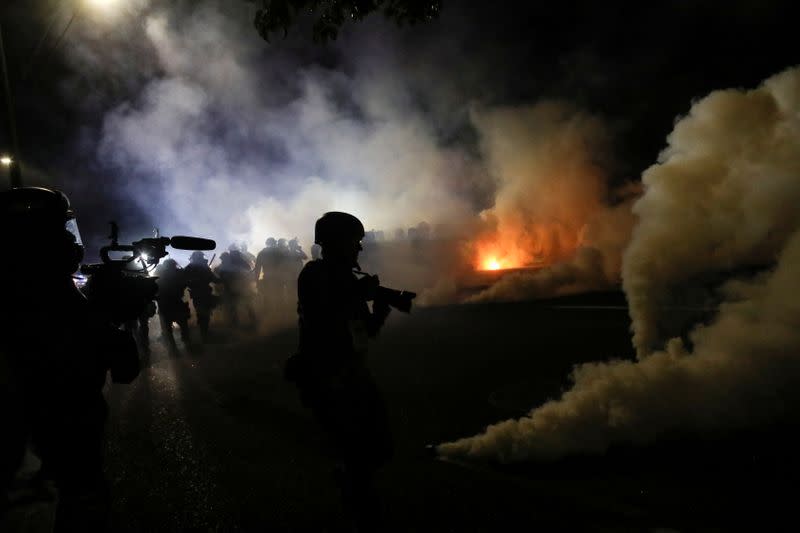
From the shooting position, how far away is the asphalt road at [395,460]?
2740 millimetres

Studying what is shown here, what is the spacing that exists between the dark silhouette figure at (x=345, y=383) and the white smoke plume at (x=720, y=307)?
1463 mm

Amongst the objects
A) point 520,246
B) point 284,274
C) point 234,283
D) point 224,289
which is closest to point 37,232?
point 234,283

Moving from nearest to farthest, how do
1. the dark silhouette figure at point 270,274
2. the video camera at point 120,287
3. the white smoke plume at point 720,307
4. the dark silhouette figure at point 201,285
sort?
→ 1. the video camera at point 120,287
2. the white smoke plume at point 720,307
3. the dark silhouette figure at point 201,285
4. the dark silhouette figure at point 270,274

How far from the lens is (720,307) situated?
20.1 ft

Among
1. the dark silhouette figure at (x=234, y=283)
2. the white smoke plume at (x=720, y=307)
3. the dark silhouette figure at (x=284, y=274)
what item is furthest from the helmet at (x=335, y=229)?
the dark silhouette figure at (x=284, y=274)

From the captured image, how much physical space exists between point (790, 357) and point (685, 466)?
1.61 m

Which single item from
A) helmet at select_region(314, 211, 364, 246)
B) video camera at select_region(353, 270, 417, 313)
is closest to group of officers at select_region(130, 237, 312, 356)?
helmet at select_region(314, 211, 364, 246)

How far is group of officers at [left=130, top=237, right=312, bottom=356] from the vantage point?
27.9 feet

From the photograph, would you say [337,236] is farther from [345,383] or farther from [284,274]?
[284,274]

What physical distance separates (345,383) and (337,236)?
0.77 meters

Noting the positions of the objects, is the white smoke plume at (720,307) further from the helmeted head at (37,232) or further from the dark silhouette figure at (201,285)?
the dark silhouette figure at (201,285)

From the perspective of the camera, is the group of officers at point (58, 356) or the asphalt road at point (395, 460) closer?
the group of officers at point (58, 356)

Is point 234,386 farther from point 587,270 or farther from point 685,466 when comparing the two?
point 587,270

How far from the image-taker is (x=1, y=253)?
172 centimetres
